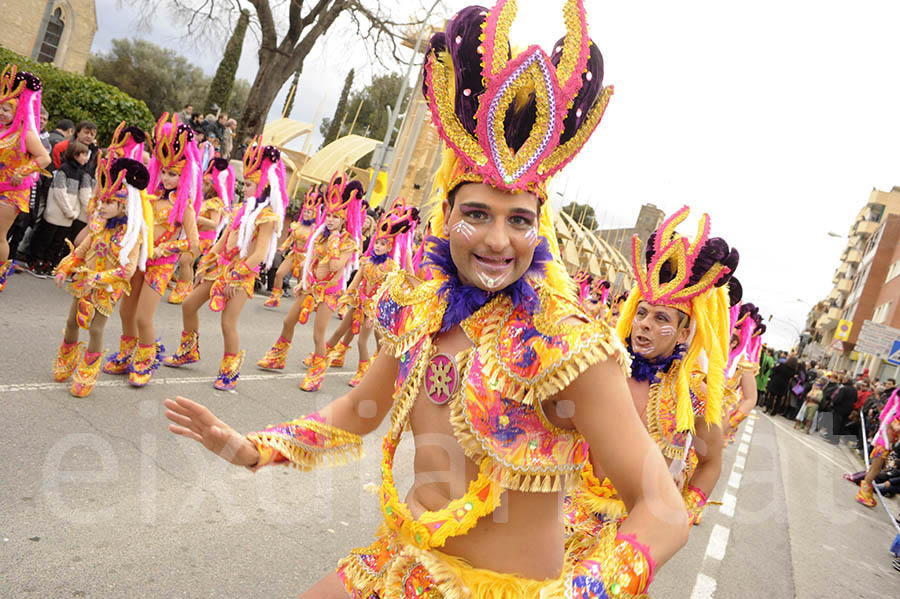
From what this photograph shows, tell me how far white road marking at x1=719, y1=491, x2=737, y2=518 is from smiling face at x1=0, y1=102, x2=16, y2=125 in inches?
345

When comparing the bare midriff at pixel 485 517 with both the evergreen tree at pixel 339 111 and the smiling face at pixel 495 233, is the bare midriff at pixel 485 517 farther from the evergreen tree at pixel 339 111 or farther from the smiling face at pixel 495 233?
the evergreen tree at pixel 339 111

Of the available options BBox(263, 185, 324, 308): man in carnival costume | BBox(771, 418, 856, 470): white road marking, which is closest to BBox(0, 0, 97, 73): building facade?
BBox(263, 185, 324, 308): man in carnival costume

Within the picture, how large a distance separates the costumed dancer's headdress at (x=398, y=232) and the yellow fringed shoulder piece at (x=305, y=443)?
6979mm

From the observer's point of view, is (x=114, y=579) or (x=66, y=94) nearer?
(x=114, y=579)

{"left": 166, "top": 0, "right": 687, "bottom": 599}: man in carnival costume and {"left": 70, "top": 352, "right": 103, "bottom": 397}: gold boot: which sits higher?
{"left": 166, "top": 0, "right": 687, "bottom": 599}: man in carnival costume

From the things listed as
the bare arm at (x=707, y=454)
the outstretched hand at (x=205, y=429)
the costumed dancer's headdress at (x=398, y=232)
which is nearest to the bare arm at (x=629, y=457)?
the outstretched hand at (x=205, y=429)

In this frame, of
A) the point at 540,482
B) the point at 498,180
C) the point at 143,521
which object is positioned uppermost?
the point at 498,180

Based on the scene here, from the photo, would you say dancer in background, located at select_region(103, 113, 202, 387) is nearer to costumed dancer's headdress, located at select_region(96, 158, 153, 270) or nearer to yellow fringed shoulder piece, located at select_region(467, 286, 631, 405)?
costumed dancer's headdress, located at select_region(96, 158, 153, 270)

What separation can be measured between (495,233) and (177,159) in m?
5.18

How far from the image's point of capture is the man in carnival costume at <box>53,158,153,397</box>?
5801 mm

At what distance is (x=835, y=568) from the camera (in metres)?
7.57

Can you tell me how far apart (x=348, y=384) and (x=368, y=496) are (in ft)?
12.5

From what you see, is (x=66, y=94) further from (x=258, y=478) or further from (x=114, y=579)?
(x=114, y=579)

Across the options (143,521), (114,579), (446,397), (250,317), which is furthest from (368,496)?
(250,317)
